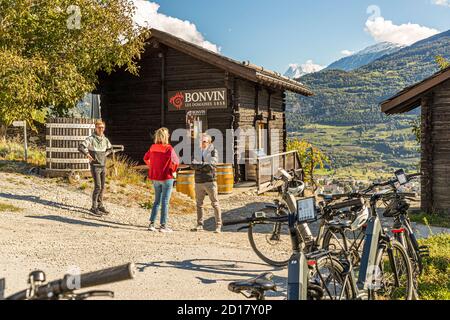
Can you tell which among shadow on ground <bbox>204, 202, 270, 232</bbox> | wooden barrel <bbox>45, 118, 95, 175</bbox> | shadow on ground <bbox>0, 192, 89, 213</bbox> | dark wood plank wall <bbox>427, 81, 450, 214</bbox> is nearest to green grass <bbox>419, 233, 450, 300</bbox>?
shadow on ground <bbox>204, 202, 270, 232</bbox>

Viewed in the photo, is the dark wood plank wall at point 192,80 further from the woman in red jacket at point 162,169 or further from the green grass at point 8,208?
the green grass at point 8,208

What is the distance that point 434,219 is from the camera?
13398mm

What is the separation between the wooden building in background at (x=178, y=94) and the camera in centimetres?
1791

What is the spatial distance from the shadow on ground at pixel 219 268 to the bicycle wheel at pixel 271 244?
196mm

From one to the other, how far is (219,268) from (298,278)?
4126 millimetres

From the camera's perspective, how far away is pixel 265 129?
21.6 metres

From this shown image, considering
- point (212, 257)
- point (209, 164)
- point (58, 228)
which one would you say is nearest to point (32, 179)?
point (58, 228)

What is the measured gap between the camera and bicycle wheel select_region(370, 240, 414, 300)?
4.69 m

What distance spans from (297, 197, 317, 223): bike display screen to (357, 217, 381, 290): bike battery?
0.72 m

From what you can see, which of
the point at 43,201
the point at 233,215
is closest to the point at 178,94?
the point at 233,215

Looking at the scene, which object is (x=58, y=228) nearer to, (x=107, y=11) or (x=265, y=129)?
(x=107, y=11)

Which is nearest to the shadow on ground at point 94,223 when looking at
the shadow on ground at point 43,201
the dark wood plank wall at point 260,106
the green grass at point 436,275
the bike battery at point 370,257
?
the shadow on ground at point 43,201

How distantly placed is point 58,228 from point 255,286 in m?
7.35
